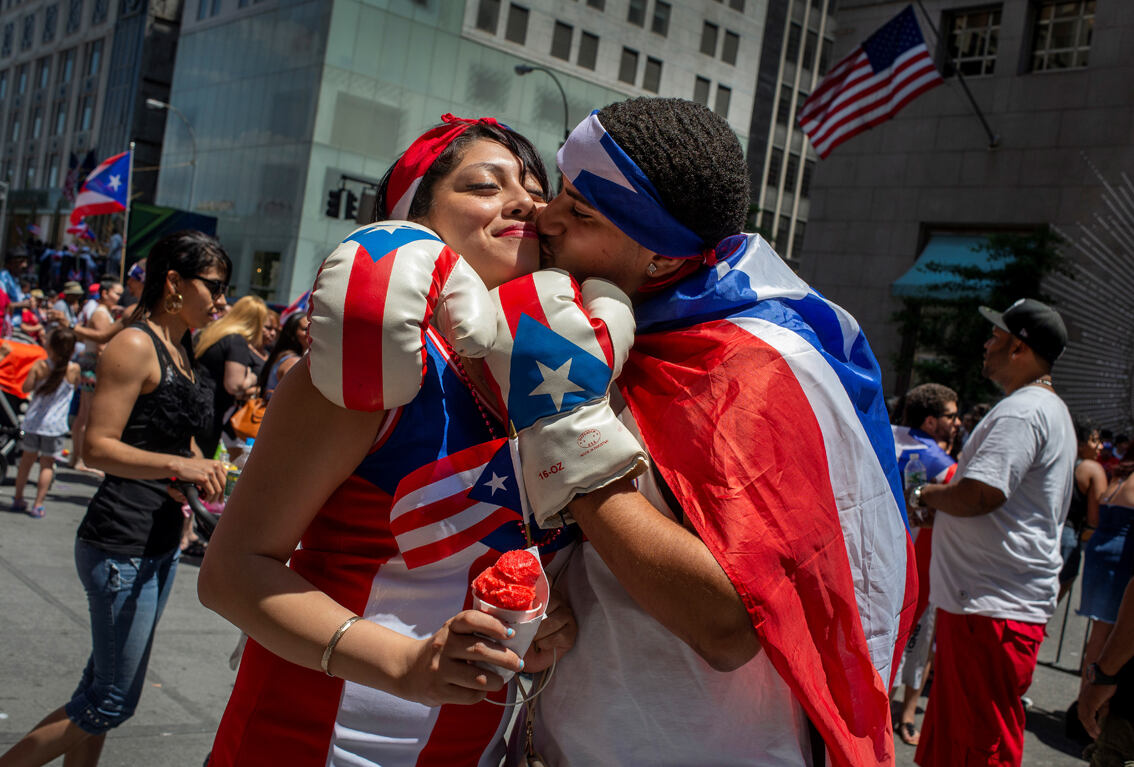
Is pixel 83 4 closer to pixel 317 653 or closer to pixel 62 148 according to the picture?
pixel 62 148

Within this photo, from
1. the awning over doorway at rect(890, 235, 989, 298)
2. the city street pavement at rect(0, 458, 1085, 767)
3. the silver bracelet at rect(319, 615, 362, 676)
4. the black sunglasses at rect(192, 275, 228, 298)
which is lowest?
the city street pavement at rect(0, 458, 1085, 767)

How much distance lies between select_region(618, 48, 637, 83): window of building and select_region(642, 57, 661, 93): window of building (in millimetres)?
505

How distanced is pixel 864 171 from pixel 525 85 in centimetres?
1414

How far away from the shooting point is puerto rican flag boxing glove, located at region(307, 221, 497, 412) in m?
1.26

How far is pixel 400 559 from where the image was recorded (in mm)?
1495

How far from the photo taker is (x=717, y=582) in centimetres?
132

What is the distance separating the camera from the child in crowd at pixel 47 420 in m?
7.56

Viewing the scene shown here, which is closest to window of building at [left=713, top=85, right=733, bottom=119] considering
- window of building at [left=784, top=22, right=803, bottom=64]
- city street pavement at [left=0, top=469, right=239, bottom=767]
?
window of building at [left=784, top=22, right=803, bottom=64]

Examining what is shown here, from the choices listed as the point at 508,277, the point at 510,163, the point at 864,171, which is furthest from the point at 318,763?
the point at 864,171

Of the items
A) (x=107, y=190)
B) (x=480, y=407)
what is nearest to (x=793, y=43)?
(x=107, y=190)

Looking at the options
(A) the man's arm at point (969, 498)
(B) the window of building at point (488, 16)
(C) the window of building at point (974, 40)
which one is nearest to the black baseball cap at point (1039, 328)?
(A) the man's arm at point (969, 498)

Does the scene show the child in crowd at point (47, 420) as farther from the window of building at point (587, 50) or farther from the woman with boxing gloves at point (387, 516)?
the window of building at point (587, 50)

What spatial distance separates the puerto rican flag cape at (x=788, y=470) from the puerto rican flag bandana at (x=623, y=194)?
0.09 metres

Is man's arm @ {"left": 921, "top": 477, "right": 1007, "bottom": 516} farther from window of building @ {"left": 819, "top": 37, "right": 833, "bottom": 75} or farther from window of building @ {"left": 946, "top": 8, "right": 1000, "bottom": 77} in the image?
window of building @ {"left": 819, "top": 37, "right": 833, "bottom": 75}
